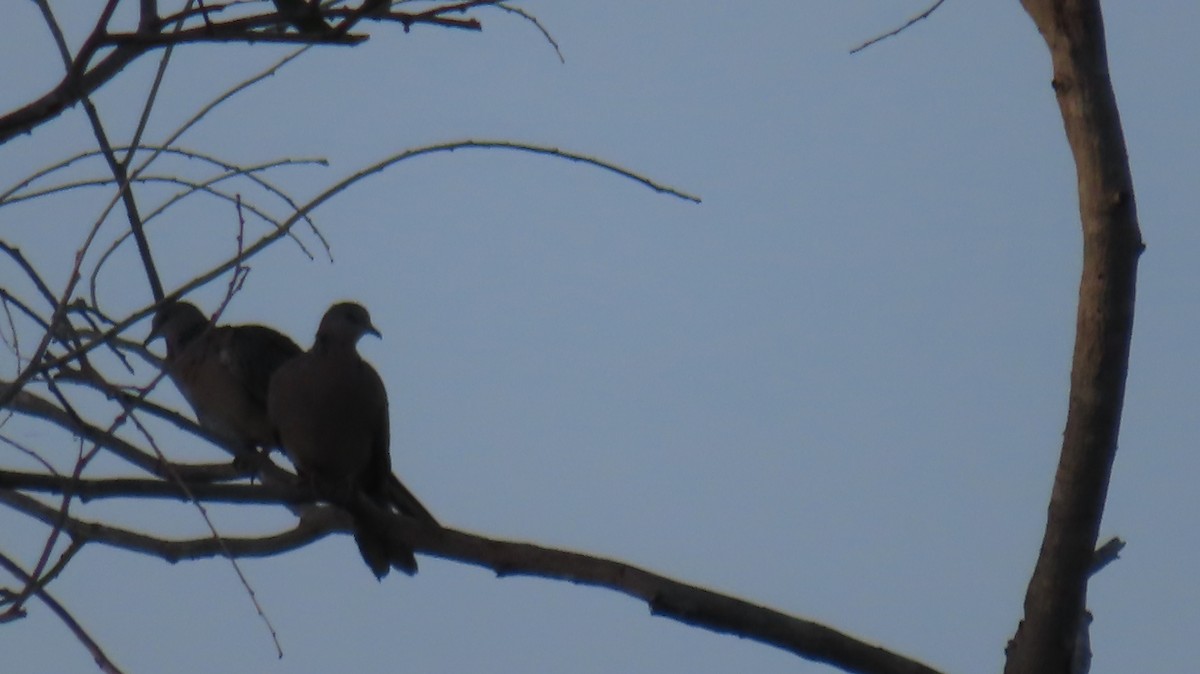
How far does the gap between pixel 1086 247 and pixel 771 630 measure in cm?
101

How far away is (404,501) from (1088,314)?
241 centimetres

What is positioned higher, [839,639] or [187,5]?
[187,5]

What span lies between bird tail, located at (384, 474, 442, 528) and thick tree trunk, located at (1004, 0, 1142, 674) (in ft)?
4.81

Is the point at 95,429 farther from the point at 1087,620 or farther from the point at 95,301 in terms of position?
the point at 1087,620

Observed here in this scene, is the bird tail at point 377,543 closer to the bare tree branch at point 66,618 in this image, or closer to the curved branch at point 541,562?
the curved branch at point 541,562

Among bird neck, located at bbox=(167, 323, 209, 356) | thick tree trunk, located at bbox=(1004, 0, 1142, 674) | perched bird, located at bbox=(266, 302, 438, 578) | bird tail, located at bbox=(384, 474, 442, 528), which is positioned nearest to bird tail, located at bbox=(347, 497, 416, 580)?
bird tail, located at bbox=(384, 474, 442, 528)

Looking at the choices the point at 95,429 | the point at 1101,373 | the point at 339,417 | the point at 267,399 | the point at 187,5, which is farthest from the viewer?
the point at 267,399

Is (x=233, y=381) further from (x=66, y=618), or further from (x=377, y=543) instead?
(x=66, y=618)

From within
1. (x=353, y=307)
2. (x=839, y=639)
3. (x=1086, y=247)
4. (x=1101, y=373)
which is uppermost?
(x=353, y=307)

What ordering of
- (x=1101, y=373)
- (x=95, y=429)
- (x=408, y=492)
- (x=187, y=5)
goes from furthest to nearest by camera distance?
1. (x=408, y=492)
2. (x=95, y=429)
3. (x=1101, y=373)
4. (x=187, y=5)

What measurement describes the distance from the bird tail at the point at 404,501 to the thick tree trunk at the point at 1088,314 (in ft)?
4.81

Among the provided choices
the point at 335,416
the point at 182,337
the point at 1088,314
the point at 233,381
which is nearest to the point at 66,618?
the point at 1088,314

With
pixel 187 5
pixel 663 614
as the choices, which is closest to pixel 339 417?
pixel 663 614

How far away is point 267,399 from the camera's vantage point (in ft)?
19.2
